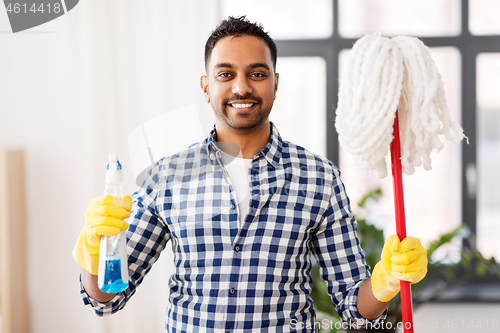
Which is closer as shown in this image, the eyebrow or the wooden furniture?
the eyebrow

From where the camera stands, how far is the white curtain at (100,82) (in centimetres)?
184

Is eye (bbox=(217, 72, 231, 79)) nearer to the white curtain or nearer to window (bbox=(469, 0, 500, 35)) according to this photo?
the white curtain

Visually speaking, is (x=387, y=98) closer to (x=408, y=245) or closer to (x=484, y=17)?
(x=408, y=245)

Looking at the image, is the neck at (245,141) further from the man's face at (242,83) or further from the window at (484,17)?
the window at (484,17)

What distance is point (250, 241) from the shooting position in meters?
0.95

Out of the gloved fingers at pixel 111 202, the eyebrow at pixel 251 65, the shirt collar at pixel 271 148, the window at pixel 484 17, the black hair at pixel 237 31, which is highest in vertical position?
the window at pixel 484 17

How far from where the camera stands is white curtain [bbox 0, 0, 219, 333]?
1.84 m

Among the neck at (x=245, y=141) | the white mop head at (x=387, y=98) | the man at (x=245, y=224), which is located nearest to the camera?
the white mop head at (x=387, y=98)

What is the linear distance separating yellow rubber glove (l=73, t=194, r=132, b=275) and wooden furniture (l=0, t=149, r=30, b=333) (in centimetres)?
110

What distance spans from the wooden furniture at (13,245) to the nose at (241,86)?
1.21 m

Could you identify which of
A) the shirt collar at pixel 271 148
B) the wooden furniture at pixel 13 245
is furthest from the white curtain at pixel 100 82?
the shirt collar at pixel 271 148

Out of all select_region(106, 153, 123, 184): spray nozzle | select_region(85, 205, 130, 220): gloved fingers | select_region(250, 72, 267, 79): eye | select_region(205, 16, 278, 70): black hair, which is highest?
select_region(205, 16, 278, 70): black hair

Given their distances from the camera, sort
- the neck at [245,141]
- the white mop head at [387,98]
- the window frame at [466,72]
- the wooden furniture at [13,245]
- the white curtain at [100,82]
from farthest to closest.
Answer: the window frame at [466,72], the white curtain at [100,82], the wooden furniture at [13,245], the neck at [245,141], the white mop head at [387,98]

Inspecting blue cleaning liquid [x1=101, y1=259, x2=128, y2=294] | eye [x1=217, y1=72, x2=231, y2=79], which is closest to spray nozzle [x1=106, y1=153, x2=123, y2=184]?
blue cleaning liquid [x1=101, y1=259, x2=128, y2=294]
